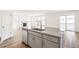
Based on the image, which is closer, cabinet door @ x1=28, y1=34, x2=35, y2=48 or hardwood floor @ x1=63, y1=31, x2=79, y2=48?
hardwood floor @ x1=63, y1=31, x2=79, y2=48

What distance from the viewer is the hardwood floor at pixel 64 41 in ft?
5.43

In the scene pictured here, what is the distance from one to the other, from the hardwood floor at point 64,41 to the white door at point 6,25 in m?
0.08

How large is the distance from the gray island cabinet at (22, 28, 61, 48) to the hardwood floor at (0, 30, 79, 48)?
4.3 inches

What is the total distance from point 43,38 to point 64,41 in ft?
1.15

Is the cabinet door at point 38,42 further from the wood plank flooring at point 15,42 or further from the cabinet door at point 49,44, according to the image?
the wood plank flooring at point 15,42

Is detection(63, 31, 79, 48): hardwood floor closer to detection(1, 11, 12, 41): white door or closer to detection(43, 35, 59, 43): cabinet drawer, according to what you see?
detection(43, 35, 59, 43): cabinet drawer

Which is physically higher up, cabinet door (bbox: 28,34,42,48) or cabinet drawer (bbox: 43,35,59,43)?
cabinet drawer (bbox: 43,35,59,43)

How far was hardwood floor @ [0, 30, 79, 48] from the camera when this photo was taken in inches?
65.2

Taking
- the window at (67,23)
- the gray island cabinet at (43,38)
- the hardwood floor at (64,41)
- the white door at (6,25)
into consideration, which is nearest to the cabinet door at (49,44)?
the gray island cabinet at (43,38)

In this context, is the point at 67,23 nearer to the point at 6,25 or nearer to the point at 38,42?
the point at 38,42

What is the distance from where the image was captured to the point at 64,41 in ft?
5.46

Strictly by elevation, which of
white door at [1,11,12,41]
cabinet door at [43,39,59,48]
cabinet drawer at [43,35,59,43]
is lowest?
cabinet door at [43,39,59,48]

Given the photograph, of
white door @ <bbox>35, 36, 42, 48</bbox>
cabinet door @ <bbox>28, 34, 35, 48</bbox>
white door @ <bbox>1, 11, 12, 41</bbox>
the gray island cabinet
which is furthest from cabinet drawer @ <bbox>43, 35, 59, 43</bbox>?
white door @ <bbox>1, 11, 12, 41</bbox>
